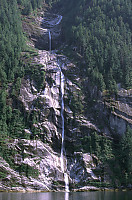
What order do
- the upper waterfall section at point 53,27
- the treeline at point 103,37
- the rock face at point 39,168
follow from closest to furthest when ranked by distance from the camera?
the rock face at point 39,168
the treeline at point 103,37
the upper waterfall section at point 53,27

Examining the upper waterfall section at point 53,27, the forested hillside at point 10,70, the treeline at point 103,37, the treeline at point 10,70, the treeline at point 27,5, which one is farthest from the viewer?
the treeline at point 27,5

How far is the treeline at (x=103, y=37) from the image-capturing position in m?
70.0

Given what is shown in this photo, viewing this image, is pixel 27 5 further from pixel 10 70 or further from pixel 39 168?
pixel 39 168

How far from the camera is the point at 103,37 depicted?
8412 cm

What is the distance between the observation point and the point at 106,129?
60750 millimetres

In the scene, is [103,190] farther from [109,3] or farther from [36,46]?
[109,3]

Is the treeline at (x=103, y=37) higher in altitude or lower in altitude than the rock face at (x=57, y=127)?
higher

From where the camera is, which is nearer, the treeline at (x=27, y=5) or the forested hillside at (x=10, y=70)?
the forested hillside at (x=10, y=70)

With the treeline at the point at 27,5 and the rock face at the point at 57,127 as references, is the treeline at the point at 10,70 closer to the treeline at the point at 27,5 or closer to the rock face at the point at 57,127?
the rock face at the point at 57,127

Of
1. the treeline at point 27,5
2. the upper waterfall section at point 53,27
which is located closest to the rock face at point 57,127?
the upper waterfall section at point 53,27

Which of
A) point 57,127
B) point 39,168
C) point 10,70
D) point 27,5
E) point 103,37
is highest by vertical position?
point 27,5

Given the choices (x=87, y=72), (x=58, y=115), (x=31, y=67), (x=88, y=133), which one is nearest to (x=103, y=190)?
(x=88, y=133)

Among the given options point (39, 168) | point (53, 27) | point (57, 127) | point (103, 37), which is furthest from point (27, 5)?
point (39, 168)

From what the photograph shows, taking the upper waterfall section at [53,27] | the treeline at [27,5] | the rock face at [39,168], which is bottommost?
the rock face at [39,168]
